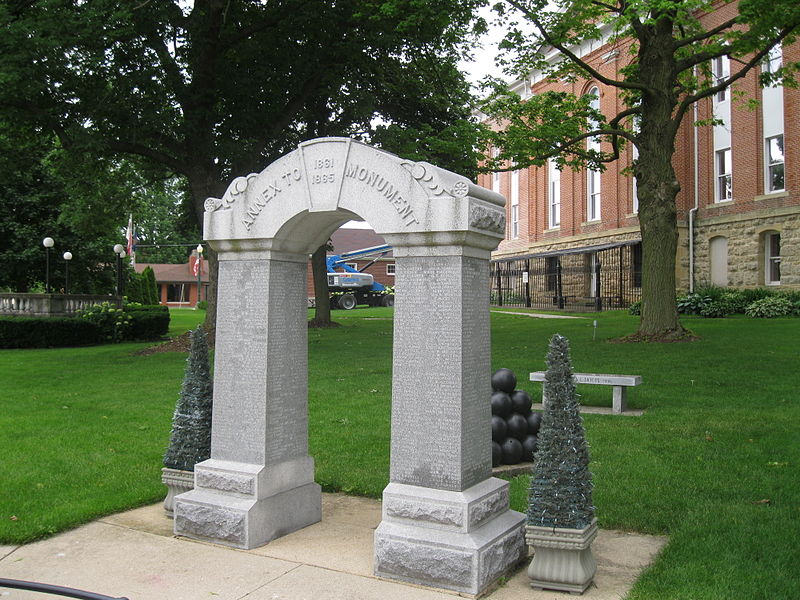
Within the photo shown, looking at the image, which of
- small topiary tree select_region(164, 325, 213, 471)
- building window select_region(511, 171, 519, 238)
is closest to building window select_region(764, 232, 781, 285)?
building window select_region(511, 171, 519, 238)

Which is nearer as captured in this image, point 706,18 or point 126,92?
point 126,92

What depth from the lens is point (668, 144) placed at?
1684 cm

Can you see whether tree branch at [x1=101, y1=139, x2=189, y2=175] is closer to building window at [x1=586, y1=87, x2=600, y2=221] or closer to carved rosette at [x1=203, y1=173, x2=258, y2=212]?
carved rosette at [x1=203, y1=173, x2=258, y2=212]

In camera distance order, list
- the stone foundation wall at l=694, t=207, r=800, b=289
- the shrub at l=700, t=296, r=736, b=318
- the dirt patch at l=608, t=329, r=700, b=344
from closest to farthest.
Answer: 1. the dirt patch at l=608, t=329, r=700, b=344
2. the shrub at l=700, t=296, r=736, b=318
3. the stone foundation wall at l=694, t=207, r=800, b=289

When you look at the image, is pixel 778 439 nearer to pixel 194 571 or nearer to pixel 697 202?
pixel 194 571

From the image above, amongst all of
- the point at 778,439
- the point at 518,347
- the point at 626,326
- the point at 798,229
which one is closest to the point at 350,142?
the point at 778,439

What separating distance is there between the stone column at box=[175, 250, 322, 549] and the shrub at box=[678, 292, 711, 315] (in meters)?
20.9

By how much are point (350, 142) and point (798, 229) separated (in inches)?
883

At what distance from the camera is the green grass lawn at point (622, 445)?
198 inches

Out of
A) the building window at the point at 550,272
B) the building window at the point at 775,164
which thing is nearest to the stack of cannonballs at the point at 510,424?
the building window at the point at 775,164

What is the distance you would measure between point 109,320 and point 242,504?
20904 millimetres

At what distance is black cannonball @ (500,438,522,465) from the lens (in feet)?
23.6

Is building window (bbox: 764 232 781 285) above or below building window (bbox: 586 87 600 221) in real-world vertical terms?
below

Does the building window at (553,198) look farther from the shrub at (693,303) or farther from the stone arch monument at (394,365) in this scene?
the stone arch monument at (394,365)
